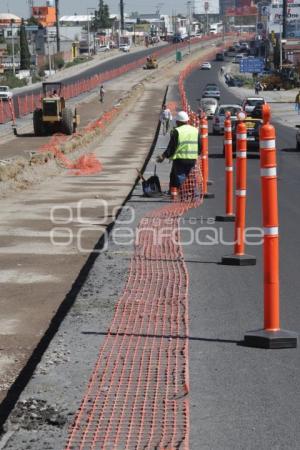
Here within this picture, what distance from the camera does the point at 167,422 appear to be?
6.55 m

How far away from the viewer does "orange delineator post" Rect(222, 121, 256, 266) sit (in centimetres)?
1215

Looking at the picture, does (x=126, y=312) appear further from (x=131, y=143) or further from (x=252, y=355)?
(x=131, y=143)

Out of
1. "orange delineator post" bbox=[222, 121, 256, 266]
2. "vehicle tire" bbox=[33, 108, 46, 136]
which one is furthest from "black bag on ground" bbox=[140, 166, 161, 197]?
"vehicle tire" bbox=[33, 108, 46, 136]

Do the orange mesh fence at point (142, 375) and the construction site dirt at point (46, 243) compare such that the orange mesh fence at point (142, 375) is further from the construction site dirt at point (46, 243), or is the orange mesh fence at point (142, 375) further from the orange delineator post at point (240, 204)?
the orange delineator post at point (240, 204)

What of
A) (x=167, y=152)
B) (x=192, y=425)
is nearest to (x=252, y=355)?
(x=192, y=425)

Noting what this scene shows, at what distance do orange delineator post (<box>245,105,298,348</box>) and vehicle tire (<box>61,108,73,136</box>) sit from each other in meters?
41.9

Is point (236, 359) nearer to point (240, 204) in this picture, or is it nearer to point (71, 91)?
point (240, 204)

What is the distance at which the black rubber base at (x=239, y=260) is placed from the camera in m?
12.7

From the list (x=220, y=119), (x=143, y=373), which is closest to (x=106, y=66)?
(x=220, y=119)

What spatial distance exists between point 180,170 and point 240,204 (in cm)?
765

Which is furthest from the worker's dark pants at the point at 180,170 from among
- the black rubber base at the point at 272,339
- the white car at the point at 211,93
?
the white car at the point at 211,93

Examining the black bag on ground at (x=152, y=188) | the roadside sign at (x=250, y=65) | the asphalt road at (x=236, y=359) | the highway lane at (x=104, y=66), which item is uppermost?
the asphalt road at (x=236, y=359)

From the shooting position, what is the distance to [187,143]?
63.4 ft

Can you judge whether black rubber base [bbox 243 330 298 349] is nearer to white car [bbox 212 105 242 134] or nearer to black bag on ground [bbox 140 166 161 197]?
black bag on ground [bbox 140 166 161 197]
